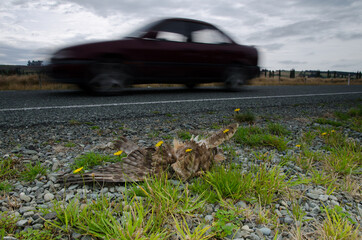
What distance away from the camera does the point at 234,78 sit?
7.37 meters

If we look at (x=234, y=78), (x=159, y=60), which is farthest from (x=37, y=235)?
(x=234, y=78)

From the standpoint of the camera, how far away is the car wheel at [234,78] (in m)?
7.32

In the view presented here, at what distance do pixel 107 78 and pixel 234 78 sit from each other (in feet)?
11.5

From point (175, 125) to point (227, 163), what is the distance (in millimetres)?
1311

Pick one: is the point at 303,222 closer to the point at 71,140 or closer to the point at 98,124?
the point at 71,140

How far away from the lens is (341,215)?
4.63 ft

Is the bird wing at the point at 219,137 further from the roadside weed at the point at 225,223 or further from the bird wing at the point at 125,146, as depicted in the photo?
the roadside weed at the point at 225,223

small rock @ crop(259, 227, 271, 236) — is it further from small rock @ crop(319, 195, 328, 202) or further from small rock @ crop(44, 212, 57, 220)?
small rock @ crop(44, 212, 57, 220)

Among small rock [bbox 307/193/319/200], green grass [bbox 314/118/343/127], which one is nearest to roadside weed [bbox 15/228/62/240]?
small rock [bbox 307/193/319/200]

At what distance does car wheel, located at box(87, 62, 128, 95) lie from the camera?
5609 millimetres

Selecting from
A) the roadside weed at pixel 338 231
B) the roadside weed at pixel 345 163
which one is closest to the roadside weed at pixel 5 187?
the roadside weed at pixel 338 231

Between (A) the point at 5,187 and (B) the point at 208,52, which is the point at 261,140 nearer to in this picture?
(A) the point at 5,187

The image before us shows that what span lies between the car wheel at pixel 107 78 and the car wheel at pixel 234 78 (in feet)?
9.52

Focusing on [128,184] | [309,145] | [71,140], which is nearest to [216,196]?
Result: [128,184]
